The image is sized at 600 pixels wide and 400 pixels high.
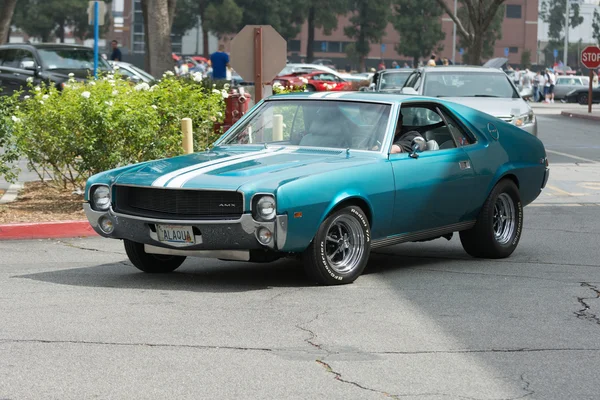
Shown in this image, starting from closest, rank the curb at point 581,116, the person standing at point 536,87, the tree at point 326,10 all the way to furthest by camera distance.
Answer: the curb at point 581,116 → the person standing at point 536,87 → the tree at point 326,10

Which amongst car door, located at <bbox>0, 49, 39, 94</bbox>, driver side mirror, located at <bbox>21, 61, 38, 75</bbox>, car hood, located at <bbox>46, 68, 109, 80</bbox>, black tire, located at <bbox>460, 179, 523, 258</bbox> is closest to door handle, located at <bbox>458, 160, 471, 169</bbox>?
black tire, located at <bbox>460, 179, 523, 258</bbox>

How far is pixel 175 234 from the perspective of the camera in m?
8.13

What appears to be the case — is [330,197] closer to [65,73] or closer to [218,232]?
[218,232]

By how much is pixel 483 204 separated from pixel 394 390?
14.8 ft

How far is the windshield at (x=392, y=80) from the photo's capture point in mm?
25047

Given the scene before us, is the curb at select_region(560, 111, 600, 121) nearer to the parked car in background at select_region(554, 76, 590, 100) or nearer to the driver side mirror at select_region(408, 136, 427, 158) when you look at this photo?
the parked car in background at select_region(554, 76, 590, 100)

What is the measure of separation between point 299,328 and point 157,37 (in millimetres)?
20218

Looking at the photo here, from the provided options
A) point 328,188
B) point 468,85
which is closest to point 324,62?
point 468,85

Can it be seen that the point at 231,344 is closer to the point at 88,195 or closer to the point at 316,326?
the point at 316,326

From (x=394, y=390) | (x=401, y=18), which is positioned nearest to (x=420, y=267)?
(x=394, y=390)

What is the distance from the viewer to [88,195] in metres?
8.73

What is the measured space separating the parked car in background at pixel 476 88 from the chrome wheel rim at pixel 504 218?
8289mm

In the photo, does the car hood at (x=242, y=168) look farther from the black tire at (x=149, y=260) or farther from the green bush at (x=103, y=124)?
the green bush at (x=103, y=124)

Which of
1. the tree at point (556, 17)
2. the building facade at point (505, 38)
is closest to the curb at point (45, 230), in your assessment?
the building facade at point (505, 38)
